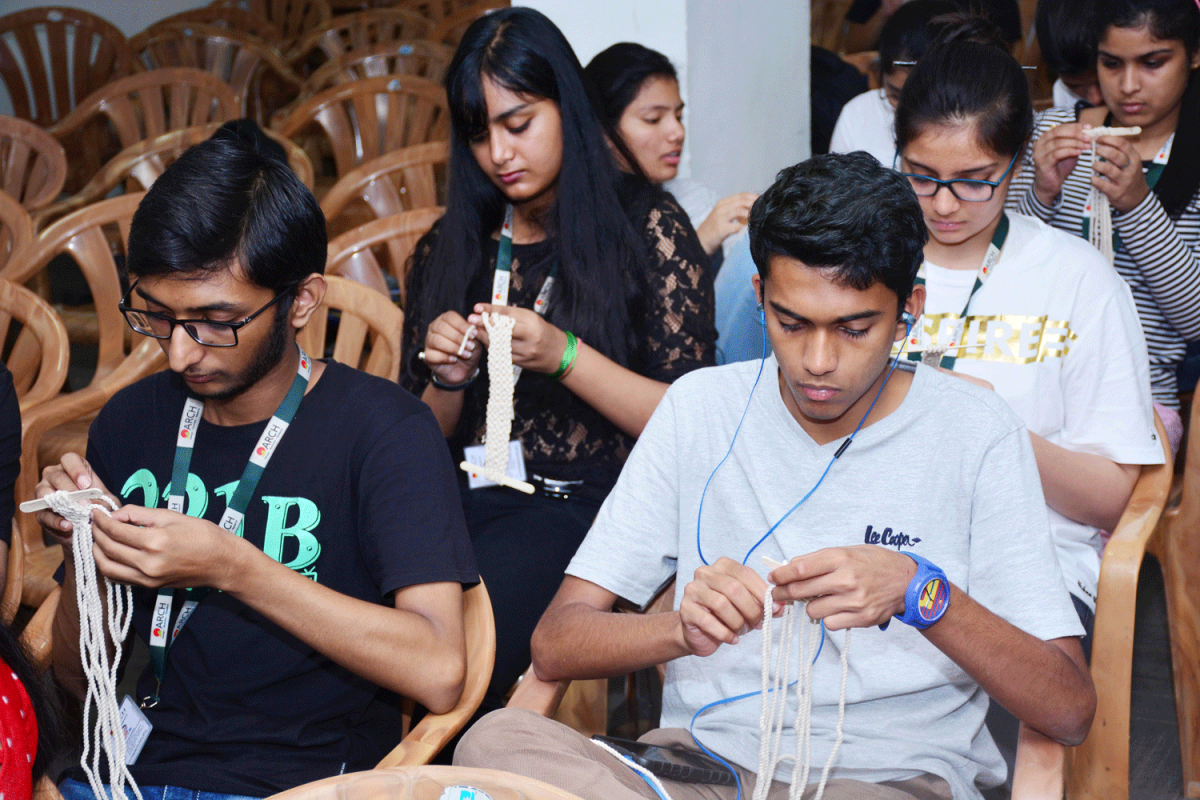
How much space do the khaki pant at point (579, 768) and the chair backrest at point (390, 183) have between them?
219cm

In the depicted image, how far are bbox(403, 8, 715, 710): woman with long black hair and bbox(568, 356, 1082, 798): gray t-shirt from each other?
539mm

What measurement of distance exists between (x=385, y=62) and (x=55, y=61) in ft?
6.57

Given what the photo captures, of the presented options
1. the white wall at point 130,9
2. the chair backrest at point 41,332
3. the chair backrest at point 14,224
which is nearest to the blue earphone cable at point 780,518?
the chair backrest at point 41,332

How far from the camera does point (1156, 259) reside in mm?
2193

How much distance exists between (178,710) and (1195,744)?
1.77 metres

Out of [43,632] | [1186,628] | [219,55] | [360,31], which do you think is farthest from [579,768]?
[360,31]

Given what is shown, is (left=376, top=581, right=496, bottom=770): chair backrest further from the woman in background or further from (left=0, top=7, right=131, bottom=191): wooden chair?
(left=0, top=7, right=131, bottom=191): wooden chair

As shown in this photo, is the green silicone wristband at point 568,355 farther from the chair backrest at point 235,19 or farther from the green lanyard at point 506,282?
the chair backrest at point 235,19

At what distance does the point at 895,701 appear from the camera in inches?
52.2

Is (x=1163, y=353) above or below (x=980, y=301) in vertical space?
below

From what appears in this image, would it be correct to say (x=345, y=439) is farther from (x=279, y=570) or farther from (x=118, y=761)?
(x=118, y=761)

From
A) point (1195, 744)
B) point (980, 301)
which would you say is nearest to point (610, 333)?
point (980, 301)

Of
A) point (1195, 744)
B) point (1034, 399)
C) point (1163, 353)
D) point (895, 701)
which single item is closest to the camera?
point (895, 701)

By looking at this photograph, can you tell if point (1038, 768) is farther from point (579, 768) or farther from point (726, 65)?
point (726, 65)
